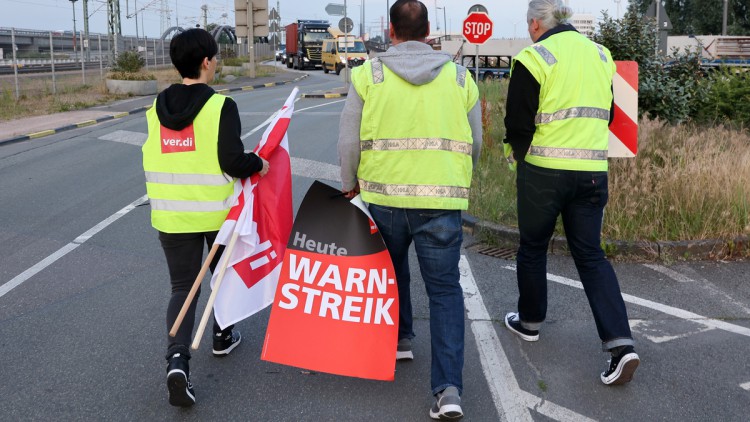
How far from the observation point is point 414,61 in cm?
360

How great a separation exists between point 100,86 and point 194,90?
26.6m

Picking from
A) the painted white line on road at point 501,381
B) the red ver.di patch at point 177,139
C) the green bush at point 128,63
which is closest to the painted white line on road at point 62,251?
the red ver.di patch at point 177,139

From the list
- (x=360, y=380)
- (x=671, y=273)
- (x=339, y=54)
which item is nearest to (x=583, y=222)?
(x=360, y=380)

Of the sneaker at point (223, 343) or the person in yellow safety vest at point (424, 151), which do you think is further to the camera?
the sneaker at point (223, 343)

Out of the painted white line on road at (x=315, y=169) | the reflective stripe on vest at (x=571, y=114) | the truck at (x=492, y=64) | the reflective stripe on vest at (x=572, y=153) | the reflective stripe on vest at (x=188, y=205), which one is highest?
the truck at (x=492, y=64)

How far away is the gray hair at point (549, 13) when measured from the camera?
424 cm

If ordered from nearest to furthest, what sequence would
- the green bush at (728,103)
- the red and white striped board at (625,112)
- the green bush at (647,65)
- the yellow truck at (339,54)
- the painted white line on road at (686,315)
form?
the painted white line on road at (686,315), the red and white striped board at (625,112), the green bush at (647,65), the green bush at (728,103), the yellow truck at (339,54)

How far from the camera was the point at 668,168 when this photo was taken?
24.6ft

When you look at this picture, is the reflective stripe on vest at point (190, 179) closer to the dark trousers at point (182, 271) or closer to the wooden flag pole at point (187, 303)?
the dark trousers at point (182, 271)

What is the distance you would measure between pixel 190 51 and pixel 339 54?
47970 mm

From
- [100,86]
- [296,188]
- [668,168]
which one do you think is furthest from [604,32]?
[100,86]

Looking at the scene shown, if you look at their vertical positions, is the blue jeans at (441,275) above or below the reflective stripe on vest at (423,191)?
below

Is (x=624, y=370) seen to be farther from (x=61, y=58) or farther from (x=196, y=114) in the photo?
(x=61, y=58)

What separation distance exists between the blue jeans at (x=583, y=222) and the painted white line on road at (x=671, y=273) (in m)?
2.04
